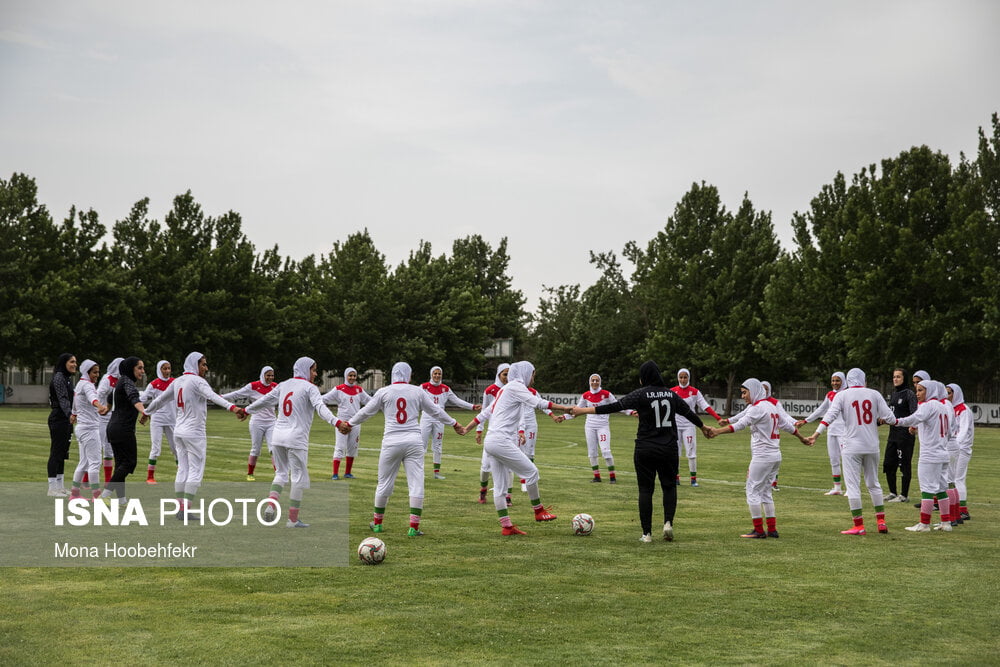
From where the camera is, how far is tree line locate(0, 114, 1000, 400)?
56.1 meters

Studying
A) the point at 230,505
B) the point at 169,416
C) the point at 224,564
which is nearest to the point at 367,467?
the point at 169,416

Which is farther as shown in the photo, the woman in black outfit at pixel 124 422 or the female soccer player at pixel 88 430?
the woman in black outfit at pixel 124 422

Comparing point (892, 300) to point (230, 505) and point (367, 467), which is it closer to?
point (367, 467)

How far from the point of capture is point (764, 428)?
529 inches

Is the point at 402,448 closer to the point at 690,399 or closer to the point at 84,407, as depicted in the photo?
the point at 84,407

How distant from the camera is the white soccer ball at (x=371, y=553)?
10.6 metres

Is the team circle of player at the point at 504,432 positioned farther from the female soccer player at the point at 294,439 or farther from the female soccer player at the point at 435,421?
the female soccer player at the point at 435,421

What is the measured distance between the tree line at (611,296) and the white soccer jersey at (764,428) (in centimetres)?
4472

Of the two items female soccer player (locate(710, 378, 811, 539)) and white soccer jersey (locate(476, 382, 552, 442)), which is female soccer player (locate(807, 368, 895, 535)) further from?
white soccer jersey (locate(476, 382, 552, 442))

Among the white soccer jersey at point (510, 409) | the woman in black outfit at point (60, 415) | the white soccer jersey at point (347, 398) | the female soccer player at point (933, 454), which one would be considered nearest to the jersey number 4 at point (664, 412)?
the white soccer jersey at point (510, 409)

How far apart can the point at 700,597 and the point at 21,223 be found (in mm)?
65638

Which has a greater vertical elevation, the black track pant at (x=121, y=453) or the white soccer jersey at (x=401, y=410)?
the white soccer jersey at (x=401, y=410)

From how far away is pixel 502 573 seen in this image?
1038cm

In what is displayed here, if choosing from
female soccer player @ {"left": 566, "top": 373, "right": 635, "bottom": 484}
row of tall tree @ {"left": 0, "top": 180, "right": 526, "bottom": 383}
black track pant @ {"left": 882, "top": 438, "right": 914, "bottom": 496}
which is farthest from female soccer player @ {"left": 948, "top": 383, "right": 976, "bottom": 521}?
row of tall tree @ {"left": 0, "top": 180, "right": 526, "bottom": 383}
